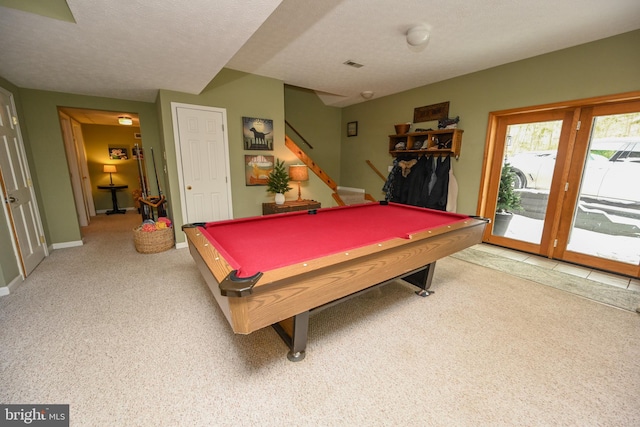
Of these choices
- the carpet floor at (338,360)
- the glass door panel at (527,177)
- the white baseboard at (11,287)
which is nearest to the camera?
the carpet floor at (338,360)

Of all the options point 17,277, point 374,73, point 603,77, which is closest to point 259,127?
point 374,73

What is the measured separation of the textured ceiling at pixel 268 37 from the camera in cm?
179

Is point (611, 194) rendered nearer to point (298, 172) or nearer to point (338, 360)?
point (338, 360)

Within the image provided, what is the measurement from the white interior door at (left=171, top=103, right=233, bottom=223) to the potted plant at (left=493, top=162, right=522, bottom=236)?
4.30 meters

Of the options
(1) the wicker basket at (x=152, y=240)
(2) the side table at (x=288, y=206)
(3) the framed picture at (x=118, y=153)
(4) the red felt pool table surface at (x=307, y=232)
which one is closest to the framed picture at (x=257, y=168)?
(2) the side table at (x=288, y=206)

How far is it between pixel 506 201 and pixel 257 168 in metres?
4.00

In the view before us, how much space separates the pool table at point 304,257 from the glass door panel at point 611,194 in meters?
1.91

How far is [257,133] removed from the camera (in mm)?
4125

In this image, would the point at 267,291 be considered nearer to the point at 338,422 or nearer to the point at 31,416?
the point at 338,422

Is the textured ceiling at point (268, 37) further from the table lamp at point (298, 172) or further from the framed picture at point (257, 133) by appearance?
the table lamp at point (298, 172)

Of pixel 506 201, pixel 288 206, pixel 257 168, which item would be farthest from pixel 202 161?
pixel 506 201

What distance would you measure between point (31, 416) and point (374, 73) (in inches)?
187

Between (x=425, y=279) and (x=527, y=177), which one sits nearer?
(x=425, y=279)

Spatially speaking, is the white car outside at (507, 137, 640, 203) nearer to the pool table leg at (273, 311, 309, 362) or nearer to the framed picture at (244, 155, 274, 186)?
the pool table leg at (273, 311, 309, 362)
